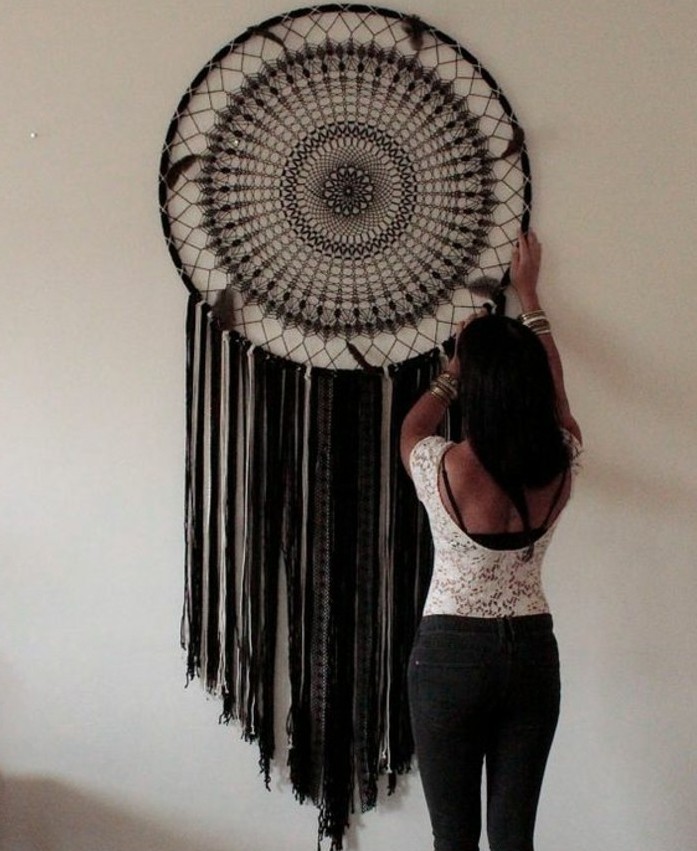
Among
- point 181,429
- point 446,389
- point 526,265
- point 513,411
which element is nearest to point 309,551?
point 181,429

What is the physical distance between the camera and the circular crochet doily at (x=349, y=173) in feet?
6.19

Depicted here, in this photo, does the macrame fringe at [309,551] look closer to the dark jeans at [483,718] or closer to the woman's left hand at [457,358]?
the woman's left hand at [457,358]

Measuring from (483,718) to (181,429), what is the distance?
877mm

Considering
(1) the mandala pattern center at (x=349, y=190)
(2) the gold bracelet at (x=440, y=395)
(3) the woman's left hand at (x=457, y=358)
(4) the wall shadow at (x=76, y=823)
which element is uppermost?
(1) the mandala pattern center at (x=349, y=190)

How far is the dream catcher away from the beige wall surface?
65 millimetres

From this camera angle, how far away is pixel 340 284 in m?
1.91

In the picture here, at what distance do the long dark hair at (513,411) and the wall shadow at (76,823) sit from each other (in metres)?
Answer: 1.12

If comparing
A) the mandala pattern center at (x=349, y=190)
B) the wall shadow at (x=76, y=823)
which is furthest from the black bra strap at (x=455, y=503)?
the wall shadow at (x=76, y=823)

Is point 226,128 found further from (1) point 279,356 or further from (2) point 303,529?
(2) point 303,529

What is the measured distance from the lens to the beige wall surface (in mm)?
1892

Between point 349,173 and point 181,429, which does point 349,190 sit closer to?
point 349,173

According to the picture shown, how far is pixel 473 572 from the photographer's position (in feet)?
5.04

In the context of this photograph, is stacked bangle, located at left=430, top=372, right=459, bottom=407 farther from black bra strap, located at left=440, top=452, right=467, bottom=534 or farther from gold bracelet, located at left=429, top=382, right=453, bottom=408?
black bra strap, located at left=440, top=452, right=467, bottom=534

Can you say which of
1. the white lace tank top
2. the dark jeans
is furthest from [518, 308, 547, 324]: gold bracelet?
the dark jeans
